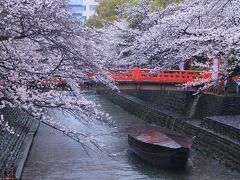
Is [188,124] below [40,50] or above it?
below

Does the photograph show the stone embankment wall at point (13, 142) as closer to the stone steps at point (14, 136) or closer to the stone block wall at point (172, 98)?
the stone steps at point (14, 136)

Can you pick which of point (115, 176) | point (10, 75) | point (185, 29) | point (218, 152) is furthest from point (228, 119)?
point (10, 75)

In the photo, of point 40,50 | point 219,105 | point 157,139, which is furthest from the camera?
point 219,105

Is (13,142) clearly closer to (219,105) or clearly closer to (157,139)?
(157,139)

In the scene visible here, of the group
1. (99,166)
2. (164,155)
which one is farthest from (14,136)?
(164,155)

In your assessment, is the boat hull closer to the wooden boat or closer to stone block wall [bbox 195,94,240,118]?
the wooden boat

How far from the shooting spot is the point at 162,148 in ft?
52.1

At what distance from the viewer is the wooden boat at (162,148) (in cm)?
1562

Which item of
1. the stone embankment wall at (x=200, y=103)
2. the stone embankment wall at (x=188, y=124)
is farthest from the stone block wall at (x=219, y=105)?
the stone embankment wall at (x=188, y=124)

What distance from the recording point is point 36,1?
275 inches

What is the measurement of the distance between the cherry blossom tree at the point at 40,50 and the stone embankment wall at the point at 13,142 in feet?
10.6

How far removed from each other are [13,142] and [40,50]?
384 inches

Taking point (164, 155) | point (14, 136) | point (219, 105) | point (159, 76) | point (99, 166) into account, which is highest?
point (159, 76)

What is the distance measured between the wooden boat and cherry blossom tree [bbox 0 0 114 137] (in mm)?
6820
